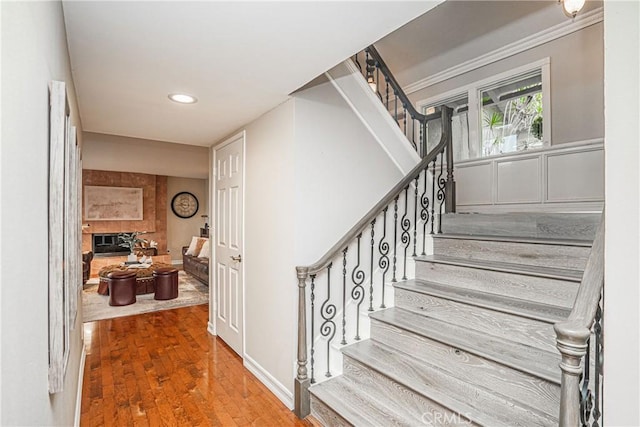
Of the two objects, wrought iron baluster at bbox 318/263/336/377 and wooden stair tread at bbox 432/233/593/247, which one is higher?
wooden stair tread at bbox 432/233/593/247

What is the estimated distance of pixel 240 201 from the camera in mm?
3203

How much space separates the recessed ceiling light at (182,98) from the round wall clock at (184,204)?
7.72m

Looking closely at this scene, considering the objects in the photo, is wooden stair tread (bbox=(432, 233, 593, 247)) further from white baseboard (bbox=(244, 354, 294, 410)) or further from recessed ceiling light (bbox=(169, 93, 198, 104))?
recessed ceiling light (bbox=(169, 93, 198, 104))

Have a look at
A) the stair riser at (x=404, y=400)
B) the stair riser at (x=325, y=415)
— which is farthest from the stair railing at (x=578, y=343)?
the stair riser at (x=325, y=415)

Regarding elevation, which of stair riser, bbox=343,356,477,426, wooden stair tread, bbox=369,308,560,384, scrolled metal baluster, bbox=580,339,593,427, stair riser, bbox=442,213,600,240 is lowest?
stair riser, bbox=343,356,477,426

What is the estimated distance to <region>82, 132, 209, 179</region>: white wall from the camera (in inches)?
200

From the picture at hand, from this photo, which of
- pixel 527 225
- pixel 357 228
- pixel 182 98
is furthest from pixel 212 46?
pixel 527 225

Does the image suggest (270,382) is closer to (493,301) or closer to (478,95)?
(493,301)

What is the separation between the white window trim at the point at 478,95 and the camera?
3965 mm

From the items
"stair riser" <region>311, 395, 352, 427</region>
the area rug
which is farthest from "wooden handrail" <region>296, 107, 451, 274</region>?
the area rug

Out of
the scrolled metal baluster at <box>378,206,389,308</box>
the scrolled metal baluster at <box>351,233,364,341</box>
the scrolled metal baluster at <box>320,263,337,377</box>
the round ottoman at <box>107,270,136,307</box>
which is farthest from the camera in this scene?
the round ottoman at <box>107,270,136,307</box>

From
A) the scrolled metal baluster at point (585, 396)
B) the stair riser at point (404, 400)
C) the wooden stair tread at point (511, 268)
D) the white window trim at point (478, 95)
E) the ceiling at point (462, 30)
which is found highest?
the ceiling at point (462, 30)

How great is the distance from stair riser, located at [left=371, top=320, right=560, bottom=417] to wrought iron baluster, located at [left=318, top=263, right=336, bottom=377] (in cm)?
39

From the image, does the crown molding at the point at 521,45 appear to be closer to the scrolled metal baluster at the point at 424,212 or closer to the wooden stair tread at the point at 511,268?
the scrolled metal baluster at the point at 424,212
